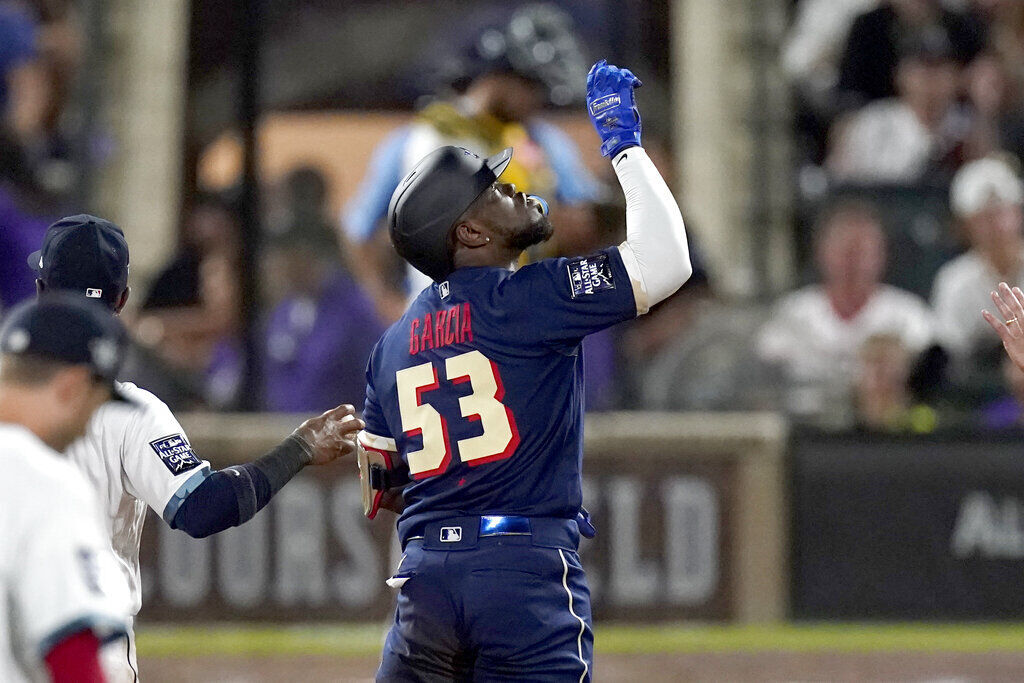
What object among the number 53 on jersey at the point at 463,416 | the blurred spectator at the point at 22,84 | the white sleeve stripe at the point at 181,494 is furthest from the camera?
the blurred spectator at the point at 22,84

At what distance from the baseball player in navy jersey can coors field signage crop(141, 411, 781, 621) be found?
5222 millimetres

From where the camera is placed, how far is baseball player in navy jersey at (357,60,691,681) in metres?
3.75

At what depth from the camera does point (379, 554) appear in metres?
9.19

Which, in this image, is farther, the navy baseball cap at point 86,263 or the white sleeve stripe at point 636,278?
the white sleeve stripe at point 636,278

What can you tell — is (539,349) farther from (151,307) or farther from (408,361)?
(151,307)

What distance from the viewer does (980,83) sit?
11.4 meters

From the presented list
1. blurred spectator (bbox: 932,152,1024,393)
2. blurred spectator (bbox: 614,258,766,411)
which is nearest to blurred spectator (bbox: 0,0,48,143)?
blurred spectator (bbox: 614,258,766,411)

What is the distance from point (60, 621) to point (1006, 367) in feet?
25.8

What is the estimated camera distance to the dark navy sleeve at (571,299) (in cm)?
376

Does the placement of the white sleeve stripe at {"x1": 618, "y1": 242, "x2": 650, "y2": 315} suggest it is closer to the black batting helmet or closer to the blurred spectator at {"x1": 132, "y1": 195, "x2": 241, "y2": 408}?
the black batting helmet

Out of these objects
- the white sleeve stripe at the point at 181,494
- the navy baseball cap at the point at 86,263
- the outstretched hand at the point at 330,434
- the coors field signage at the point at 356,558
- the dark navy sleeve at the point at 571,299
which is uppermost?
the navy baseball cap at the point at 86,263

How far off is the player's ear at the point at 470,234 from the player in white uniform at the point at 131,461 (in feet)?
2.20

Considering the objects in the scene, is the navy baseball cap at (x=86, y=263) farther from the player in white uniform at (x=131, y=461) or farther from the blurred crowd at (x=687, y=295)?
the blurred crowd at (x=687, y=295)

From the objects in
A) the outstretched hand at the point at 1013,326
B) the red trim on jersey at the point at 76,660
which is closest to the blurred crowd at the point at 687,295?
the outstretched hand at the point at 1013,326
